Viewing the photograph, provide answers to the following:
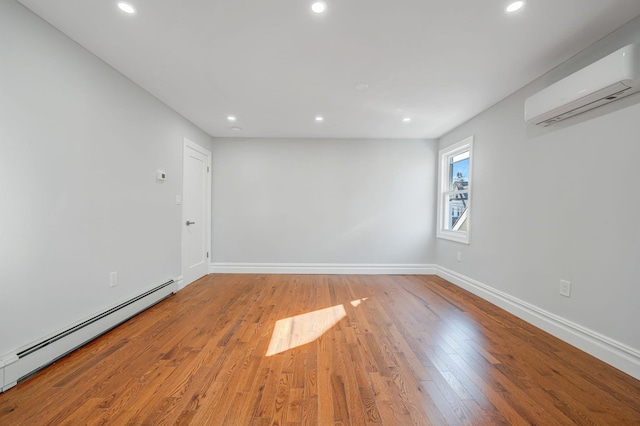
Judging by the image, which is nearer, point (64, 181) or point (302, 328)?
point (64, 181)

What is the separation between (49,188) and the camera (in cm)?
188

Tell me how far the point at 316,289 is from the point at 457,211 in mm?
2569

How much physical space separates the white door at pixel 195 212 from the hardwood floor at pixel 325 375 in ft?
3.67

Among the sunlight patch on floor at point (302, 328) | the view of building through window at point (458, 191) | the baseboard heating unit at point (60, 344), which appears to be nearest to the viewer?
the baseboard heating unit at point (60, 344)

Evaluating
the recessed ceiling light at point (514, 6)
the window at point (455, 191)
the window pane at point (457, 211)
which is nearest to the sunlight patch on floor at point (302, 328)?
the window at point (455, 191)

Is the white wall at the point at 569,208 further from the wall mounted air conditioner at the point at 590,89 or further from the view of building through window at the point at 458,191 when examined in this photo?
the view of building through window at the point at 458,191

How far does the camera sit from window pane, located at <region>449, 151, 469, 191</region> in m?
3.96

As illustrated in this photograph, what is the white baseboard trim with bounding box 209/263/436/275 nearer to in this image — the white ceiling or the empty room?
the empty room

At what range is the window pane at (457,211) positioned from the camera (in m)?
3.97

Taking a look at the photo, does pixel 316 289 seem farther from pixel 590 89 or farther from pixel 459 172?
pixel 590 89

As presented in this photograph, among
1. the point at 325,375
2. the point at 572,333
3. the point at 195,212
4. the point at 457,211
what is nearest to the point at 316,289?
the point at 325,375

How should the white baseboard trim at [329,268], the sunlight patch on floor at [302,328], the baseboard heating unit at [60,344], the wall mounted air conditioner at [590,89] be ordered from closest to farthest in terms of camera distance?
1. the baseboard heating unit at [60,344]
2. the wall mounted air conditioner at [590,89]
3. the sunlight patch on floor at [302,328]
4. the white baseboard trim at [329,268]

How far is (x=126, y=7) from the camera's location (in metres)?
1.71

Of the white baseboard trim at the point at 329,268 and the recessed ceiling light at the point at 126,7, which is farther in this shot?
the white baseboard trim at the point at 329,268
